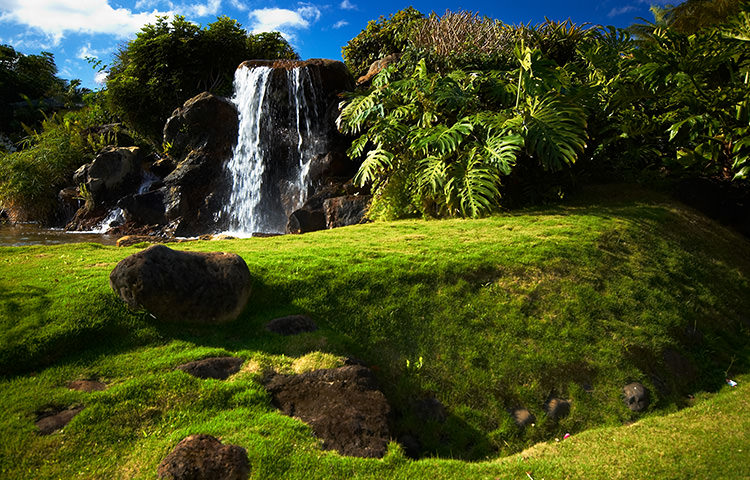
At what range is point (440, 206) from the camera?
8.27m

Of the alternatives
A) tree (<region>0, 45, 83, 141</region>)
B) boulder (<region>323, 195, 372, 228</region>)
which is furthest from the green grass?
tree (<region>0, 45, 83, 141</region>)

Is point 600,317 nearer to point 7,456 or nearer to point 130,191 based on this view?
point 7,456

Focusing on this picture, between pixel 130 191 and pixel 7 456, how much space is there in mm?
14040

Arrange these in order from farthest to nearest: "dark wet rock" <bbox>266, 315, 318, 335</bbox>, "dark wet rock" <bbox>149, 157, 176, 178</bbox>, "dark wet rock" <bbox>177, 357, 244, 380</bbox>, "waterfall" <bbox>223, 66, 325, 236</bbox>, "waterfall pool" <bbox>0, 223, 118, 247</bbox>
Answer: "dark wet rock" <bbox>149, 157, 176, 178</bbox> < "waterfall" <bbox>223, 66, 325, 236</bbox> < "waterfall pool" <bbox>0, 223, 118, 247</bbox> < "dark wet rock" <bbox>266, 315, 318, 335</bbox> < "dark wet rock" <bbox>177, 357, 244, 380</bbox>

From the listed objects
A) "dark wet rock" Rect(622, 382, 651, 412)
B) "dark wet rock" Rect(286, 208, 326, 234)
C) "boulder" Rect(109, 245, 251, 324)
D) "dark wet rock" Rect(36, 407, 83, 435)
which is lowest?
"dark wet rock" Rect(622, 382, 651, 412)

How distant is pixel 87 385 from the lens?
3348 mm

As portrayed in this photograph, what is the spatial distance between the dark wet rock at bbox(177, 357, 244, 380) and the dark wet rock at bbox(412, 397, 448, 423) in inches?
60.1

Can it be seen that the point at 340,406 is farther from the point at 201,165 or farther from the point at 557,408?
the point at 201,165

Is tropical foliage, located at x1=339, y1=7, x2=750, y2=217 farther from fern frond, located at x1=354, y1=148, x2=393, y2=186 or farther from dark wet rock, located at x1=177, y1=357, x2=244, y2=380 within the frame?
dark wet rock, located at x1=177, y1=357, x2=244, y2=380

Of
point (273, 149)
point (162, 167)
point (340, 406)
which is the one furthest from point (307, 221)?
point (162, 167)

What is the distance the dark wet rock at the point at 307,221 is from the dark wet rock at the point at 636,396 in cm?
750

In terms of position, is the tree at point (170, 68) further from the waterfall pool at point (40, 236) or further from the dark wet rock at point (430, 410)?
the dark wet rock at point (430, 410)

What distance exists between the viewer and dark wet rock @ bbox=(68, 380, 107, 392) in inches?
130

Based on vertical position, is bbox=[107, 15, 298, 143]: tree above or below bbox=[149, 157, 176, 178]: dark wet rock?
above
